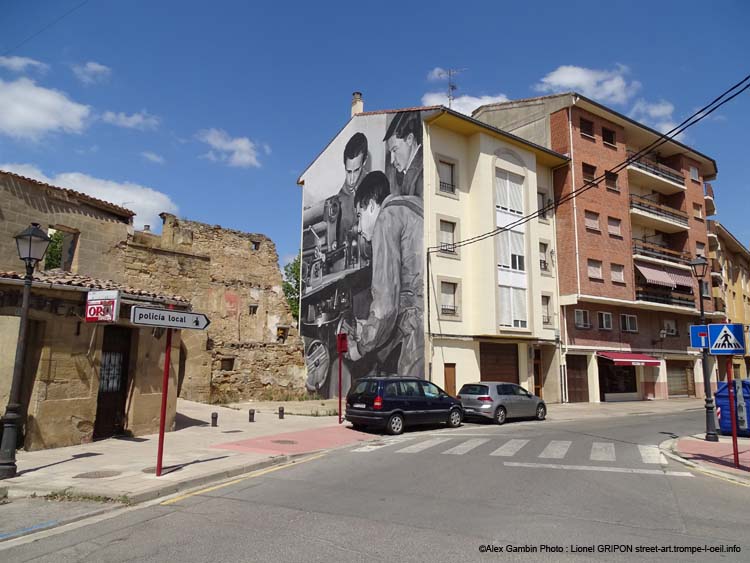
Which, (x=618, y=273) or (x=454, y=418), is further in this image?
(x=618, y=273)

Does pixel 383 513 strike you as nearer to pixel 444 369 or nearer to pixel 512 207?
pixel 444 369

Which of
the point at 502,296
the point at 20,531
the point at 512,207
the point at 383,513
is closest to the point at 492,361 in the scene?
the point at 502,296

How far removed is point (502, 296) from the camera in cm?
2622

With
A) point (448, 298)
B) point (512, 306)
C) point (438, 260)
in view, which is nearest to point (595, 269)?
point (512, 306)

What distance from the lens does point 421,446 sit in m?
Result: 12.7

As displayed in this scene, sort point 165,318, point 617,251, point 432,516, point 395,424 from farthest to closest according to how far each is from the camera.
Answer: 1. point 617,251
2. point 395,424
3. point 165,318
4. point 432,516

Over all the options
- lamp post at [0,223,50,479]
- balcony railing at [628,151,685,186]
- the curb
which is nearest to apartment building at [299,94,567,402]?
balcony railing at [628,151,685,186]

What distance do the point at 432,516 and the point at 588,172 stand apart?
29.5 m

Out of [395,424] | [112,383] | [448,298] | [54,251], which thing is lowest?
[395,424]

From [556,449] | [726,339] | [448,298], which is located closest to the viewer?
[726,339]

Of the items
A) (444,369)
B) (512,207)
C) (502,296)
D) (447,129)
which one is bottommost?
(444,369)

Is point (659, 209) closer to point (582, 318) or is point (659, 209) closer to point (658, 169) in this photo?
point (658, 169)

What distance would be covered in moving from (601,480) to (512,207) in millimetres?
20742

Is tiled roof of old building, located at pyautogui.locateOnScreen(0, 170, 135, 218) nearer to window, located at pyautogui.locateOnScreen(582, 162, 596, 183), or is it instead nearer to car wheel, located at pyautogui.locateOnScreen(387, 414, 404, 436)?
car wheel, located at pyautogui.locateOnScreen(387, 414, 404, 436)
